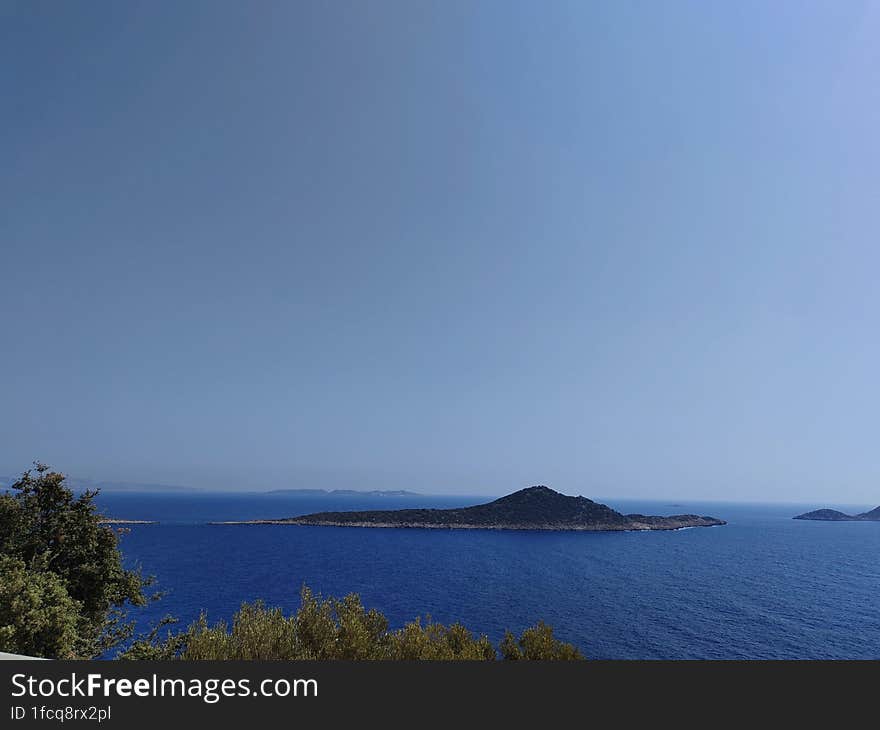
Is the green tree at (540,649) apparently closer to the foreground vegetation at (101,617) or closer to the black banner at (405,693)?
the foreground vegetation at (101,617)

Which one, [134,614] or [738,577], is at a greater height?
[134,614]

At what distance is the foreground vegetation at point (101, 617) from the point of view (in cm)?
1995

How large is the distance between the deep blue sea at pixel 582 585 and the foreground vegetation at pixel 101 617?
285 centimetres

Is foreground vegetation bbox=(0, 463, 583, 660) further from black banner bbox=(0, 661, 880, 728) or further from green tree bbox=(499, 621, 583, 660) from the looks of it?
black banner bbox=(0, 661, 880, 728)

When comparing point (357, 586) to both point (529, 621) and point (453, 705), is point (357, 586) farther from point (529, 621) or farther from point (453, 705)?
point (453, 705)

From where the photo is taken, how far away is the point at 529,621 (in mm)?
60094

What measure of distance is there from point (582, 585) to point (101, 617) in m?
76.7

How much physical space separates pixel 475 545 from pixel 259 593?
270 feet

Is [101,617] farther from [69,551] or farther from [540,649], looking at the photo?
[540,649]

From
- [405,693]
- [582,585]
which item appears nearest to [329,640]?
[405,693]

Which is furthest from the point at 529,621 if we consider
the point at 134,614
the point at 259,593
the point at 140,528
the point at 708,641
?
the point at 140,528

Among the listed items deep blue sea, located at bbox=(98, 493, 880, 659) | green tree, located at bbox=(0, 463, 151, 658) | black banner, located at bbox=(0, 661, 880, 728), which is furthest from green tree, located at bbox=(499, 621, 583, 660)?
deep blue sea, located at bbox=(98, 493, 880, 659)

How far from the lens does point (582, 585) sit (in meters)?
85.1

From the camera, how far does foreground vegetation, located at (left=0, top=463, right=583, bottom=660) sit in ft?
65.5
